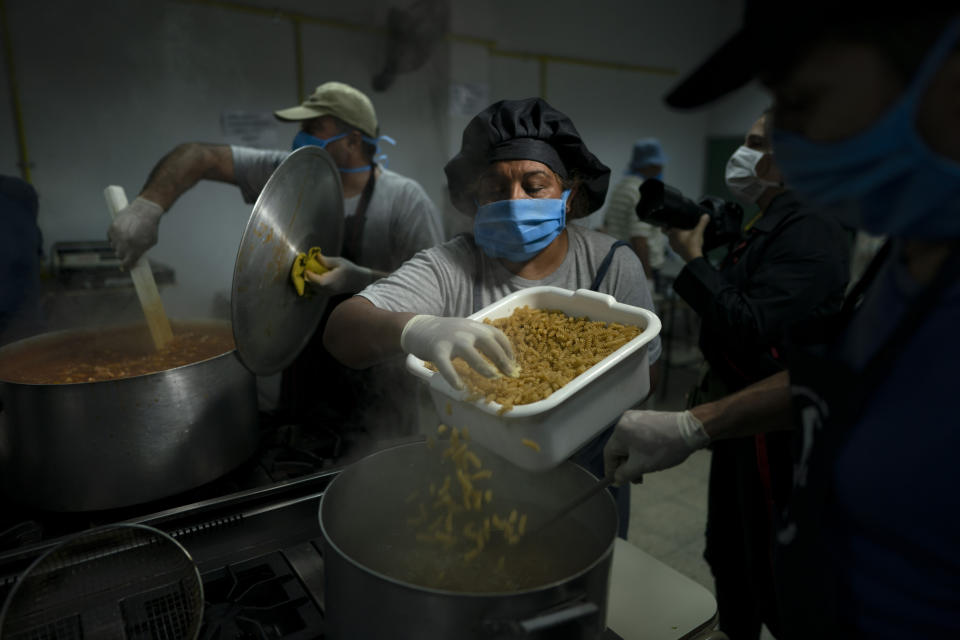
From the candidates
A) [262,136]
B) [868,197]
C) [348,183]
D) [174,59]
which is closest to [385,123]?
[262,136]

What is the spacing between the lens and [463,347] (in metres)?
0.89

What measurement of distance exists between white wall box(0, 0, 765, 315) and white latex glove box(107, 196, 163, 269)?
170 cm

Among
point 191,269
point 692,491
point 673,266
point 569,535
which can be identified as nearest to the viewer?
point 569,535

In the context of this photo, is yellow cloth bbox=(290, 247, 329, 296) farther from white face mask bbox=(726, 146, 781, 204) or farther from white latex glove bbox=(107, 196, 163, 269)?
white face mask bbox=(726, 146, 781, 204)

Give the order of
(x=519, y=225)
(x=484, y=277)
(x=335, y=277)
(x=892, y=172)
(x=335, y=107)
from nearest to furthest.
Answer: (x=892, y=172) < (x=519, y=225) < (x=484, y=277) < (x=335, y=277) < (x=335, y=107)

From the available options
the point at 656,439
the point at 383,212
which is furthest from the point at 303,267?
the point at 656,439

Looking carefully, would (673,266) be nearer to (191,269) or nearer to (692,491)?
(692,491)

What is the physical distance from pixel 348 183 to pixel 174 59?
1876 mm

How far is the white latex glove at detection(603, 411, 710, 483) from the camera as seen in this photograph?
0.88 m

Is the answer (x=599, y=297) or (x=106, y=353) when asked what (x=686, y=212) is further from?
(x=106, y=353)

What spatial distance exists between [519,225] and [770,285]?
2.79ft

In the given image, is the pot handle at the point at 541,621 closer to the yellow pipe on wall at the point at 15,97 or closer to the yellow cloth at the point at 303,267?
the yellow cloth at the point at 303,267

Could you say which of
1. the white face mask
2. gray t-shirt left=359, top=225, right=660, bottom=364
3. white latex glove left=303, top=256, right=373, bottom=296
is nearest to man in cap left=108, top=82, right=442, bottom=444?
white latex glove left=303, top=256, right=373, bottom=296

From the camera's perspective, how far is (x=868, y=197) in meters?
0.54
